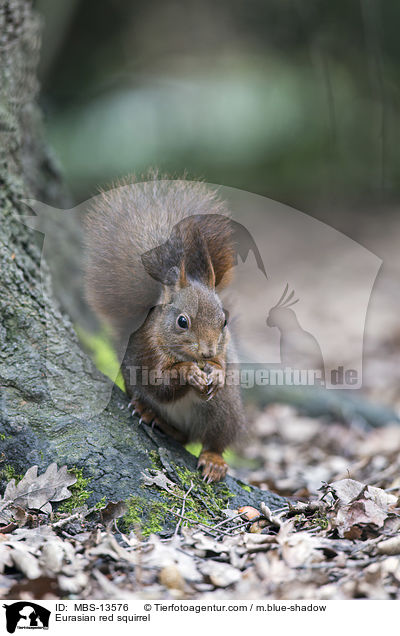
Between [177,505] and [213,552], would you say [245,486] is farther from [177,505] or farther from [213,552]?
[213,552]

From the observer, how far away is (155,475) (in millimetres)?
2568

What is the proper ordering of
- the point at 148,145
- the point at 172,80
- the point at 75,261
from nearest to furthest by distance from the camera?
1. the point at 75,261
2. the point at 148,145
3. the point at 172,80

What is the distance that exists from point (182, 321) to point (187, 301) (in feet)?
0.28

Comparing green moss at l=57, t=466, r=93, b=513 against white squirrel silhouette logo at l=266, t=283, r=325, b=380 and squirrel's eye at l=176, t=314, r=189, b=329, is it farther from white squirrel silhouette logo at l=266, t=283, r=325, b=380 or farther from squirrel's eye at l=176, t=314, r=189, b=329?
white squirrel silhouette logo at l=266, t=283, r=325, b=380

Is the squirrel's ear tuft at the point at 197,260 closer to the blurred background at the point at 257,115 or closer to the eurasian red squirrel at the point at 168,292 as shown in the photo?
the eurasian red squirrel at the point at 168,292

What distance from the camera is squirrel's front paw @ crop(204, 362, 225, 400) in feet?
8.76

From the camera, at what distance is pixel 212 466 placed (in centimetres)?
285

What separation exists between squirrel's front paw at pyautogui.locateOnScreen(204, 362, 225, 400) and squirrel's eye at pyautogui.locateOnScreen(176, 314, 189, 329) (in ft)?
0.67

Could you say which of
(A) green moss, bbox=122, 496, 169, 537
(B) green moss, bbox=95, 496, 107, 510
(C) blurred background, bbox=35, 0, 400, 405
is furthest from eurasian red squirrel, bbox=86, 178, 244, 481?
(C) blurred background, bbox=35, 0, 400, 405

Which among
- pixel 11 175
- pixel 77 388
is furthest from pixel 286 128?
pixel 77 388
